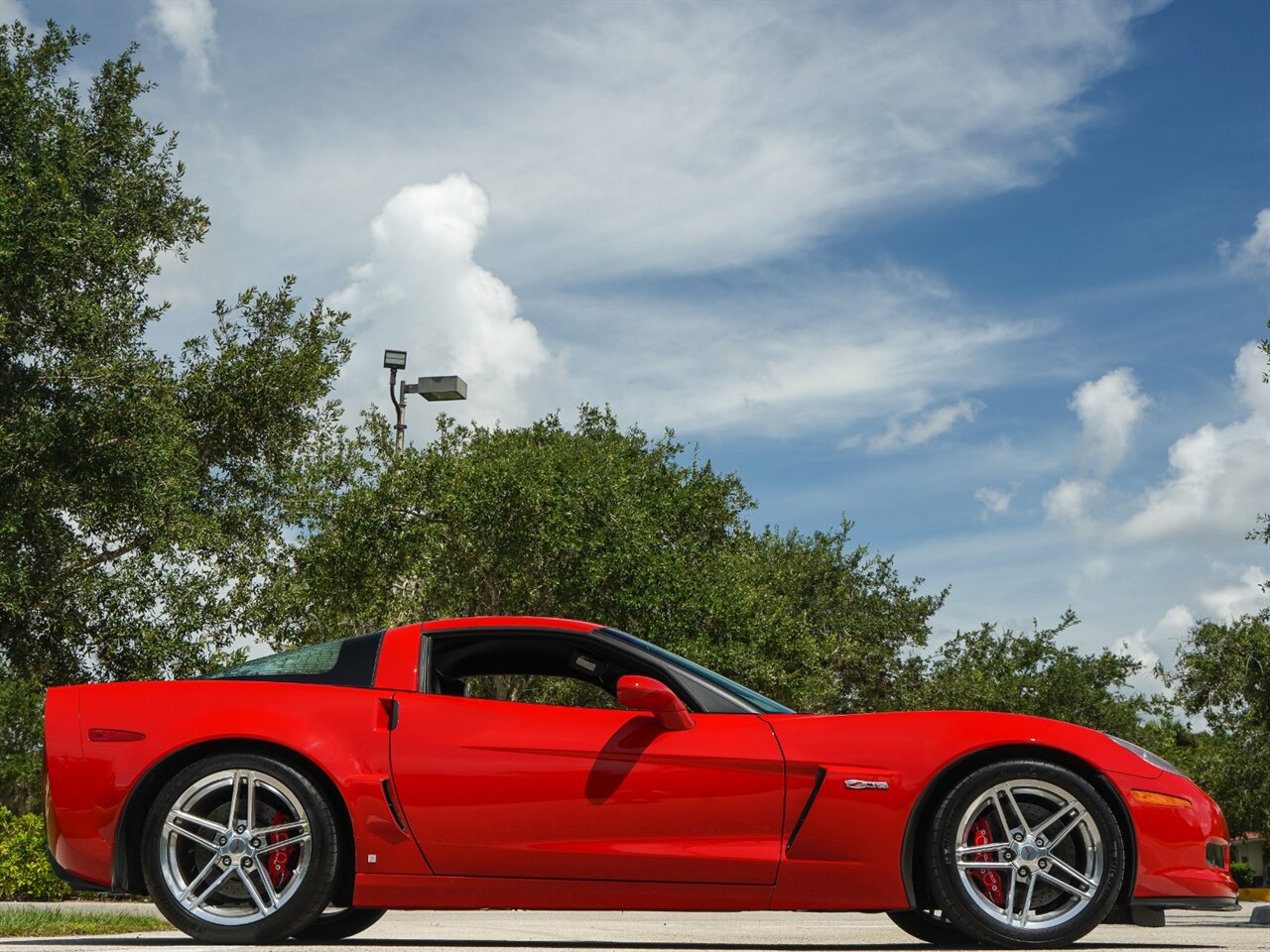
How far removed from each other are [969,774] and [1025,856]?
14.9 inches

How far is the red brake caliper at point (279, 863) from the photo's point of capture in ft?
18.1

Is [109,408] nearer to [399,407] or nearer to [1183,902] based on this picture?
[399,407]

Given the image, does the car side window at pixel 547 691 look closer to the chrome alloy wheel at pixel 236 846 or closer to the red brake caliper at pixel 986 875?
the chrome alloy wheel at pixel 236 846

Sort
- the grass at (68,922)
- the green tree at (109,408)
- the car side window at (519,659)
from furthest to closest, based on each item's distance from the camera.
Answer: the green tree at (109,408) < the grass at (68,922) < the car side window at (519,659)

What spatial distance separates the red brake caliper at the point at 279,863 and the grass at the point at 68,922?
3.38 m

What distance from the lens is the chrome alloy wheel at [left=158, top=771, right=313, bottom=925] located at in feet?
17.9

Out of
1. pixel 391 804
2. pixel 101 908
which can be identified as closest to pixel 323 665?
pixel 391 804

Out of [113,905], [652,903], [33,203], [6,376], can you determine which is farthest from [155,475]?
[652,903]

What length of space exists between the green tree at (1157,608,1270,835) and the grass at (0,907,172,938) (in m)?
24.3

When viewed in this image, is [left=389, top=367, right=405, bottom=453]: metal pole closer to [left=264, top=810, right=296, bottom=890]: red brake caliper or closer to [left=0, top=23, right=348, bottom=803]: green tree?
[left=0, top=23, right=348, bottom=803]: green tree

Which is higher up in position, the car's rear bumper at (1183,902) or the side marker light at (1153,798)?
the side marker light at (1153,798)

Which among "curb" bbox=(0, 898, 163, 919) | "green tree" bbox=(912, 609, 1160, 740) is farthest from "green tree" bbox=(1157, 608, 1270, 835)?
"curb" bbox=(0, 898, 163, 919)

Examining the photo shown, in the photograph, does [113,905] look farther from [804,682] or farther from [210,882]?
[804,682]

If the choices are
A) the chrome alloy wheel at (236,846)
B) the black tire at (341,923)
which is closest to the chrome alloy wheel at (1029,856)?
the chrome alloy wheel at (236,846)
